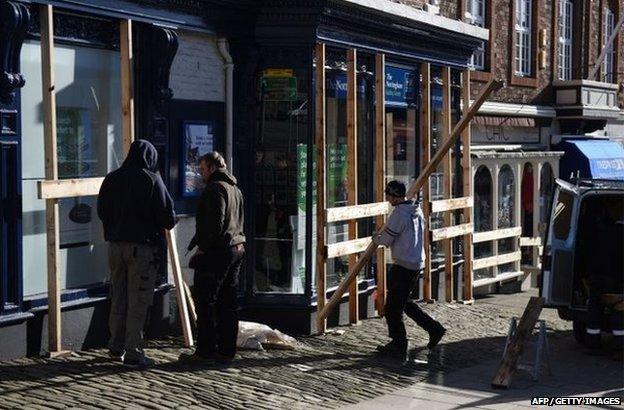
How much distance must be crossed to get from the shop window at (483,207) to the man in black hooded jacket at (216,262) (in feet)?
31.3

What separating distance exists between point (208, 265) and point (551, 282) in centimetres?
452

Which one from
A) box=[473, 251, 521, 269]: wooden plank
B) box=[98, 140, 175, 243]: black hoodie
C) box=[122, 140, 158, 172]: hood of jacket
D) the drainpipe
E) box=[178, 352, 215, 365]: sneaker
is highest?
the drainpipe

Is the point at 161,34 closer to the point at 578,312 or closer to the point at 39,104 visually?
the point at 39,104

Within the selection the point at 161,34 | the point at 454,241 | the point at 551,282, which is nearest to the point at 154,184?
the point at 161,34

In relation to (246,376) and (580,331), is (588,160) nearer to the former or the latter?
(580,331)

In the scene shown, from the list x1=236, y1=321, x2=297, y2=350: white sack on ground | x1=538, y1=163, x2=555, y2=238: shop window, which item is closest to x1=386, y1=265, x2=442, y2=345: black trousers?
x1=236, y1=321, x2=297, y2=350: white sack on ground

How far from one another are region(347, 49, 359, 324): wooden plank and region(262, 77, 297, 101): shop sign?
722 mm

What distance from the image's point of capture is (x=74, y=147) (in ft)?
32.1

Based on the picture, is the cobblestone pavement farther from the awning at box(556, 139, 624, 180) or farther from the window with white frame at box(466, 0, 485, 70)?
the awning at box(556, 139, 624, 180)

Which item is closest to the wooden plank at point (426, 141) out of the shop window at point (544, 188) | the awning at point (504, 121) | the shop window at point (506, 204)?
the awning at point (504, 121)

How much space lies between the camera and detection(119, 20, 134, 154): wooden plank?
9.84m

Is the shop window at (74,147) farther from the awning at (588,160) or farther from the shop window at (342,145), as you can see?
the awning at (588,160)

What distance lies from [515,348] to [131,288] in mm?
3599

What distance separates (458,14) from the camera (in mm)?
19250
